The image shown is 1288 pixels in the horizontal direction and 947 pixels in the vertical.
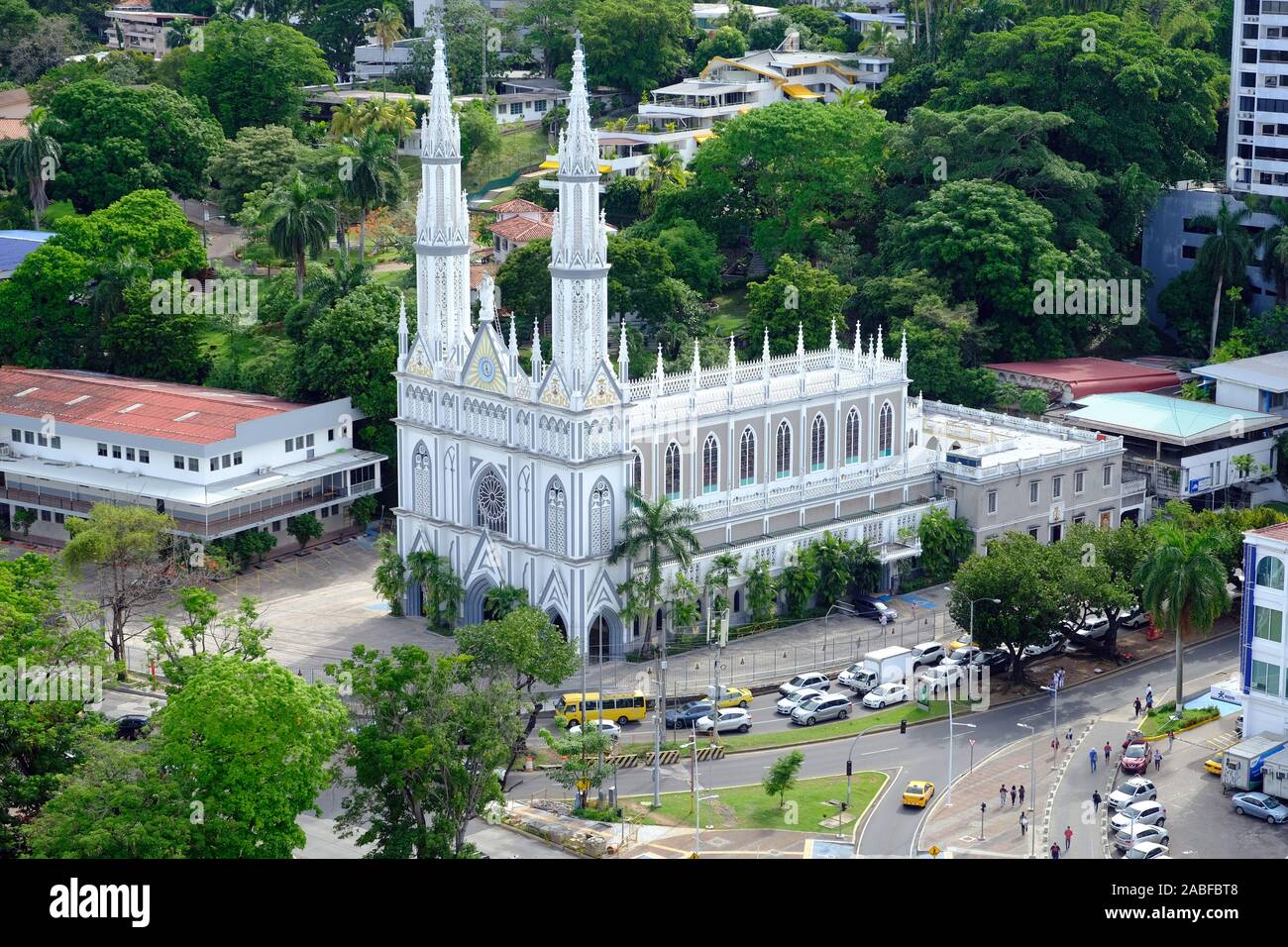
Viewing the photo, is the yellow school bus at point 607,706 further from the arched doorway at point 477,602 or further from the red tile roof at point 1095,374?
the red tile roof at point 1095,374

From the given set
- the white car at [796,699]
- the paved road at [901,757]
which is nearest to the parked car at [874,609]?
the white car at [796,699]

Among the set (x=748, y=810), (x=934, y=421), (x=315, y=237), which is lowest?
(x=748, y=810)

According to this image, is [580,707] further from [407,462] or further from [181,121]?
[181,121]

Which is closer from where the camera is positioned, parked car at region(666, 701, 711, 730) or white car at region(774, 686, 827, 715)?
parked car at region(666, 701, 711, 730)

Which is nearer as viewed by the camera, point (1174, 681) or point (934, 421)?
point (1174, 681)

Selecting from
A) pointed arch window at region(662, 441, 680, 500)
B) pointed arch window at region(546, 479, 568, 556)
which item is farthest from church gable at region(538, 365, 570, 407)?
pointed arch window at region(662, 441, 680, 500)

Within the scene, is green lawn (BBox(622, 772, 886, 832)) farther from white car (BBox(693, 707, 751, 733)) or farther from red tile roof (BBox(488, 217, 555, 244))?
red tile roof (BBox(488, 217, 555, 244))

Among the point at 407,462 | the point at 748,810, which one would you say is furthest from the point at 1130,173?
the point at 748,810
